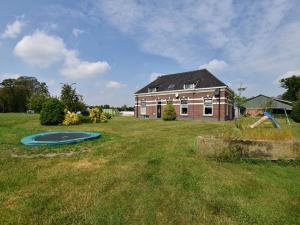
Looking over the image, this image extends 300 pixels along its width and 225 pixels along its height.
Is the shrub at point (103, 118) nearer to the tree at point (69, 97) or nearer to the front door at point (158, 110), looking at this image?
the tree at point (69, 97)

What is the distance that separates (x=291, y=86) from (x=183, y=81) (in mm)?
52651

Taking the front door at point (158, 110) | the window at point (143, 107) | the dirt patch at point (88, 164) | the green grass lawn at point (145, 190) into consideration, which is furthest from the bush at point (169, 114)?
the dirt patch at point (88, 164)

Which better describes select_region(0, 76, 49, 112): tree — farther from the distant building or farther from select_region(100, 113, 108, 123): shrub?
the distant building

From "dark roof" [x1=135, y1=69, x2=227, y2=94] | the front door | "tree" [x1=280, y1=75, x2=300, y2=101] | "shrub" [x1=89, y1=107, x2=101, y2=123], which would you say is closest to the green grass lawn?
"shrub" [x1=89, y1=107, x2=101, y2=123]

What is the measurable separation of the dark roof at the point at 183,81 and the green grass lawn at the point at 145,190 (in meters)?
20.7

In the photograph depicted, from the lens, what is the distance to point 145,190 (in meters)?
4.16

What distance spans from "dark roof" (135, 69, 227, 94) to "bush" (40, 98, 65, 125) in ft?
50.5

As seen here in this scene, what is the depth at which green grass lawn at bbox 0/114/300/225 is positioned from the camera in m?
3.26

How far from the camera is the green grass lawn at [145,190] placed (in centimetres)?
326

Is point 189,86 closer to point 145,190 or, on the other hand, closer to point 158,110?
point 158,110

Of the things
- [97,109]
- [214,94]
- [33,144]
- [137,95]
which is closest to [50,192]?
[33,144]

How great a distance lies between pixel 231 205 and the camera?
12.1 feet

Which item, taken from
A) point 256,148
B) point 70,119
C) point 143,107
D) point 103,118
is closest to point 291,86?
point 143,107

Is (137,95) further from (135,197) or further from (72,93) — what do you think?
(135,197)
